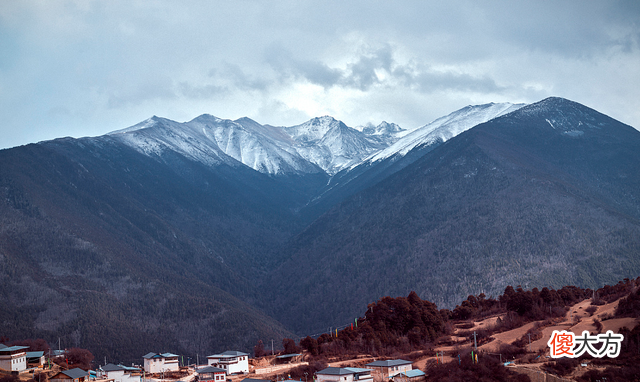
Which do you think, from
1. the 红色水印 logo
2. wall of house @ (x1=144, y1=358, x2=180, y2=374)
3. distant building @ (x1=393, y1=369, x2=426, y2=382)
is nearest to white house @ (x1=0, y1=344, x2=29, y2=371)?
wall of house @ (x1=144, y1=358, x2=180, y2=374)

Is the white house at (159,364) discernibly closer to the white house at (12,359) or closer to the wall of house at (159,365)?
the wall of house at (159,365)

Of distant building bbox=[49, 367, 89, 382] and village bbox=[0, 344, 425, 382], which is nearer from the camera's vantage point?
village bbox=[0, 344, 425, 382]

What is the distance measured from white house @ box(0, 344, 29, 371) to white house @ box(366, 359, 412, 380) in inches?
1697

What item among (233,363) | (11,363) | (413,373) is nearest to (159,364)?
(233,363)

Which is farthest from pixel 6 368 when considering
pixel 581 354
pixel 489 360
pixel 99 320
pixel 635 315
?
pixel 99 320

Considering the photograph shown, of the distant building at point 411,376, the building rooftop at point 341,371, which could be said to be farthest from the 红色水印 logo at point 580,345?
the building rooftop at point 341,371

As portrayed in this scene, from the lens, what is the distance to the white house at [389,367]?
226ft

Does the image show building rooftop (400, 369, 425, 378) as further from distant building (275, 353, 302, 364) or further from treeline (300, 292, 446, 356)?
distant building (275, 353, 302, 364)

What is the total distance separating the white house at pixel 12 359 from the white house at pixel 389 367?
43101 mm

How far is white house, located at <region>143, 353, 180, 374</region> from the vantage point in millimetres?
88375

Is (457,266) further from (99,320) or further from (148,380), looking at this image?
(148,380)

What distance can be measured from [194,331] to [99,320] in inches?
1088

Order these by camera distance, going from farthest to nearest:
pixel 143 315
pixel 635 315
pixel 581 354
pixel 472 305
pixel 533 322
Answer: pixel 143 315
pixel 472 305
pixel 533 322
pixel 635 315
pixel 581 354

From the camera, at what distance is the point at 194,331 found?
7534 inches
